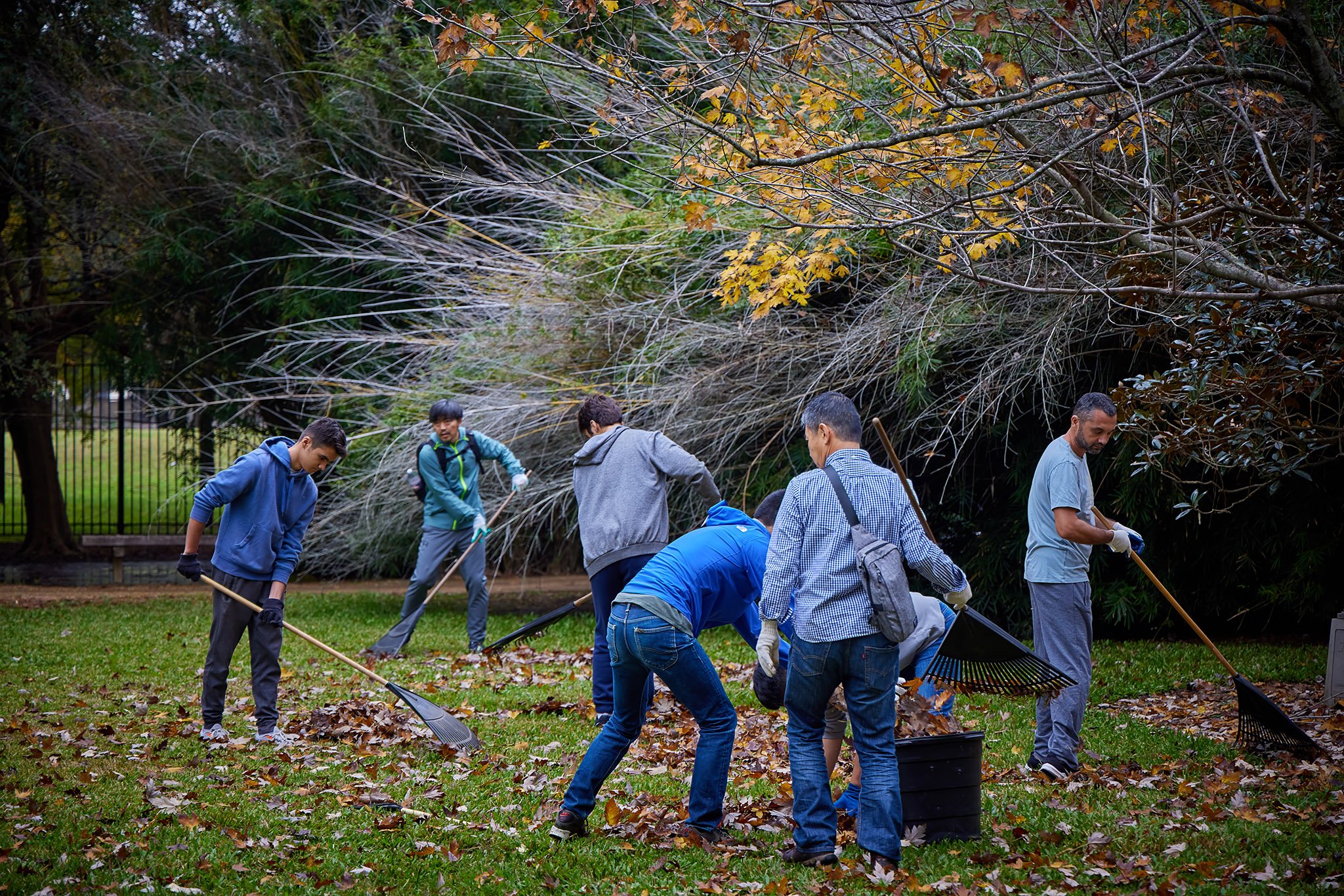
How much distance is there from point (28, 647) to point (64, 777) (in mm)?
4817

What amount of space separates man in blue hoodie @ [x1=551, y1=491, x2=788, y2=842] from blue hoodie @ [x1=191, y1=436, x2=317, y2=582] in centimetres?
261

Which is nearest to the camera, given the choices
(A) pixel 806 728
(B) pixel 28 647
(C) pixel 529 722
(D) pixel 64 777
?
(A) pixel 806 728

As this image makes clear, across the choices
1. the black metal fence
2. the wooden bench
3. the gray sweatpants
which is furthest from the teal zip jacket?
the wooden bench

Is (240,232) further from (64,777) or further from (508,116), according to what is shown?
(64,777)

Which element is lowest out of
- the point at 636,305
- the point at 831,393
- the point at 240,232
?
the point at 831,393

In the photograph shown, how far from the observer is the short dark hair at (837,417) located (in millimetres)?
4301

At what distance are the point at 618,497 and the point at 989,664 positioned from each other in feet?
8.11

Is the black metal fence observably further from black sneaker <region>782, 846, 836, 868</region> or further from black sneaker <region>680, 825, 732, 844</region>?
black sneaker <region>782, 846, 836, 868</region>

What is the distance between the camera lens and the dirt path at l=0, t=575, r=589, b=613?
13.1 metres

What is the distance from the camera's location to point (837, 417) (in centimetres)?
432

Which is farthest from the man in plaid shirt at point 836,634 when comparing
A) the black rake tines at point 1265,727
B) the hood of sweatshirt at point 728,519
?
the black rake tines at point 1265,727

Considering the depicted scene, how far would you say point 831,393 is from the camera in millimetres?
4414

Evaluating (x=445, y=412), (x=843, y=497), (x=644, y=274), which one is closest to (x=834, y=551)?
(x=843, y=497)

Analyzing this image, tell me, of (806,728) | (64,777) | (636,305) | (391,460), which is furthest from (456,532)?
(806,728)
